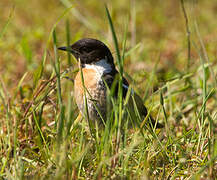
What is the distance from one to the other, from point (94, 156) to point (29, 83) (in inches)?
86.7

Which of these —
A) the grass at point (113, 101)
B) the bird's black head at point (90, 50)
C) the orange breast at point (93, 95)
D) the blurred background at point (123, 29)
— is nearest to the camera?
the grass at point (113, 101)

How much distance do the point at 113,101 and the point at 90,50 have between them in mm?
1204

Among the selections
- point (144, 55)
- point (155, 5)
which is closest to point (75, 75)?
point (144, 55)

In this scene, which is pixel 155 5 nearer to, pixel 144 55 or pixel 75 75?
pixel 144 55

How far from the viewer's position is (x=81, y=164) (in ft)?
8.59

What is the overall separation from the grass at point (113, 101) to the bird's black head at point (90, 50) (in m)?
0.12

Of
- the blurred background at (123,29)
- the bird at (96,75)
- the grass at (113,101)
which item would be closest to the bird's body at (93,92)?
the bird at (96,75)

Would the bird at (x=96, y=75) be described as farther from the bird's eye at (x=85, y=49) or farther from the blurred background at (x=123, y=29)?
the blurred background at (x=123, y=29)

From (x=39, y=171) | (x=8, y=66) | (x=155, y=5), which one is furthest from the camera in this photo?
(x=155, y=5)

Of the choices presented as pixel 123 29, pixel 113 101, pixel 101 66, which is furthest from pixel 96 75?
pixel 123 29

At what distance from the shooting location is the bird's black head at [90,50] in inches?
145

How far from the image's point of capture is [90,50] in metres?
3.72

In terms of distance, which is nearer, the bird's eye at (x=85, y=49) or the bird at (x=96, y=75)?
the bird at (x=96, y=75)

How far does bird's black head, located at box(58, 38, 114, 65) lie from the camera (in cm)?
369
